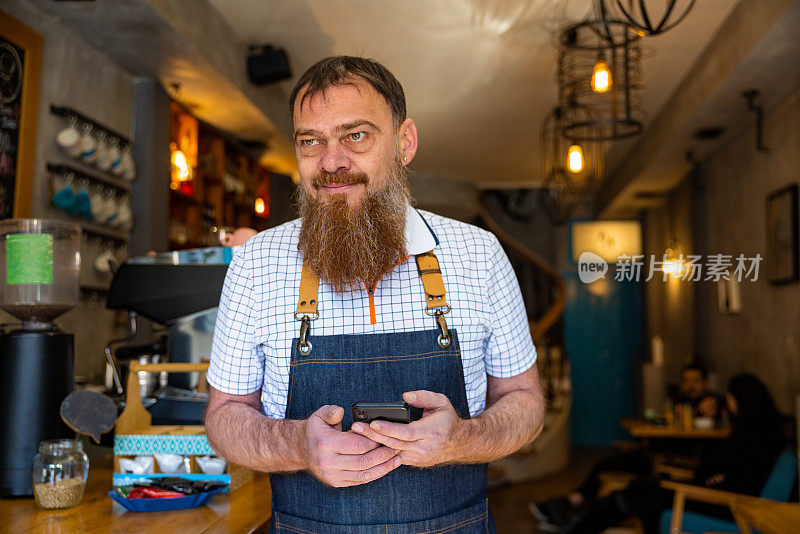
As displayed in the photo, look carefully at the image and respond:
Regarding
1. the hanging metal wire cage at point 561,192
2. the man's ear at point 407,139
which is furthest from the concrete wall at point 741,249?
the man's ear at point 407,139

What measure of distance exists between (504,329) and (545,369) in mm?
7160

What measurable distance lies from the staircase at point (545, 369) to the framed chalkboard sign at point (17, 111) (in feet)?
16.6

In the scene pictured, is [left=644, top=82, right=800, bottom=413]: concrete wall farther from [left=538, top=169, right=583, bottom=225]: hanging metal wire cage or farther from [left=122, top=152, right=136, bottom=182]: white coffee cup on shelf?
[left=122, top=152, right=136, bottom=182]: white coffee cup on shelf

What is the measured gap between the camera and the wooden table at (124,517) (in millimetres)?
1634

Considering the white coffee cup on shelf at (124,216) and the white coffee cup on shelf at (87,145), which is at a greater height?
the white coffee cup on shelf at (87,145)

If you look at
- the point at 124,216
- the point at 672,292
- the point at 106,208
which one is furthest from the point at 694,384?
the point at 106,208

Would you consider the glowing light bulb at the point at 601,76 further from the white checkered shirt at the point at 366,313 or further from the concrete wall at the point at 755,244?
the white checkered shirt at the point at 366,313

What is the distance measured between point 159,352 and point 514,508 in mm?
4382

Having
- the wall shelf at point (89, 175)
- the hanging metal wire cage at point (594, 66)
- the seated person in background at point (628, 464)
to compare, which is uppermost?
the hanging metal wire cage at point (594, 66)

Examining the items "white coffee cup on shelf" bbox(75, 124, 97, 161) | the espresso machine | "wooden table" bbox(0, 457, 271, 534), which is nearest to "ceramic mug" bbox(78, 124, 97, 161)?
"white coffee cup on shelf" bbox(75, 124, 97, 161)

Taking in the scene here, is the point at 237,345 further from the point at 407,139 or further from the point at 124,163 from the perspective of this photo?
the point at 124,163

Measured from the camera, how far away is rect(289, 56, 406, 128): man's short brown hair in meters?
1.56

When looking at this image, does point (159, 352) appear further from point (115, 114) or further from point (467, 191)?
point (467, 191)

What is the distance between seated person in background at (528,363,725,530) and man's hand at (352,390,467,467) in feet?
15.3
